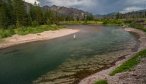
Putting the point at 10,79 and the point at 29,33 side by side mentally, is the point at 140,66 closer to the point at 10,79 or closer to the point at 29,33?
the point at 10,79

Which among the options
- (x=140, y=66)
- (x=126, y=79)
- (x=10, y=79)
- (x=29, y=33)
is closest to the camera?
(x=126, y=79)

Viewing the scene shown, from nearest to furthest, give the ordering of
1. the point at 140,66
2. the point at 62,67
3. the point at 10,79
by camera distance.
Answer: the point at 140,66 → the point at 10,79 → the point at 62,67

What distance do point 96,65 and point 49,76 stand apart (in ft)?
31.5

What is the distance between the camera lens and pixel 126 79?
1011 inches

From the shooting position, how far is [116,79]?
87.1ft

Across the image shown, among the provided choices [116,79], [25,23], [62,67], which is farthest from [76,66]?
[25,23]

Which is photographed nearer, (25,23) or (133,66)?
(133,66)

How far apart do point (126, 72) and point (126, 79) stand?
335cm

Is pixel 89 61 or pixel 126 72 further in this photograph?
pixel 89 61

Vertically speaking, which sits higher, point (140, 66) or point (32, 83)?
point (140, 66)

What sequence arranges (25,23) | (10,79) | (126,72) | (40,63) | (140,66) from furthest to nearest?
(25,23) < (40,63) < (10,79) < (140,66) < (126,72)

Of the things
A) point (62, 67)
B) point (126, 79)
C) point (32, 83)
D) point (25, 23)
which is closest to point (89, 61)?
point (62, 67)

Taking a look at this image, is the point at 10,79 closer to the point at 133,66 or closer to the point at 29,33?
the point at 133,66

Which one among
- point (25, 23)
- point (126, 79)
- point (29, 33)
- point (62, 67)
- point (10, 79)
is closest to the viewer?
point (126, 79)
